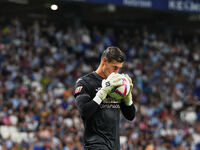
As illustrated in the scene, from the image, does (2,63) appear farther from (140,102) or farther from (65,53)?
(140,102)

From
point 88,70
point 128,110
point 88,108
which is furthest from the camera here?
point 88,70

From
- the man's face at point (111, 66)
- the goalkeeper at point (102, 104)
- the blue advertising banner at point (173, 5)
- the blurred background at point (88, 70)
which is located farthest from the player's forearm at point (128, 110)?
the blue advertising banner at point (173, 5)

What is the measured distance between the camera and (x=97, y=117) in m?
4.48

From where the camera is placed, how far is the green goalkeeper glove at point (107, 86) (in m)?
4.35

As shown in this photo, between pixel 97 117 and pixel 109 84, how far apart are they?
0.38 meters

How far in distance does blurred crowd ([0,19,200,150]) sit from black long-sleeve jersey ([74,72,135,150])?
778 centimetres

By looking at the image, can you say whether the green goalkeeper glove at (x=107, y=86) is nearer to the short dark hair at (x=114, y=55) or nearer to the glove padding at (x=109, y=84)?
the glove padding at (x=109, y=84)

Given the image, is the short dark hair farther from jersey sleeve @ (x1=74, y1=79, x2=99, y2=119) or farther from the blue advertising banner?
the blue advertising banner

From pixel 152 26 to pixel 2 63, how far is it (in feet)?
35.1

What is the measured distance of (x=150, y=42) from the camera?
71.2 feet

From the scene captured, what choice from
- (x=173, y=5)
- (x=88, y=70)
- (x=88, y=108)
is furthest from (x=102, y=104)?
(x=173, y=5)

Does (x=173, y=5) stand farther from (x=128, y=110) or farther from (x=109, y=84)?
(x=109, y=84)

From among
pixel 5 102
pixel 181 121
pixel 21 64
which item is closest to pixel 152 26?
pixel 181 121

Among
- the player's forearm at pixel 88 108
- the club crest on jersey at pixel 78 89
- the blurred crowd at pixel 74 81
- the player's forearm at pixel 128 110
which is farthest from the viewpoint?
the blurred crowd at pixel 74 81
